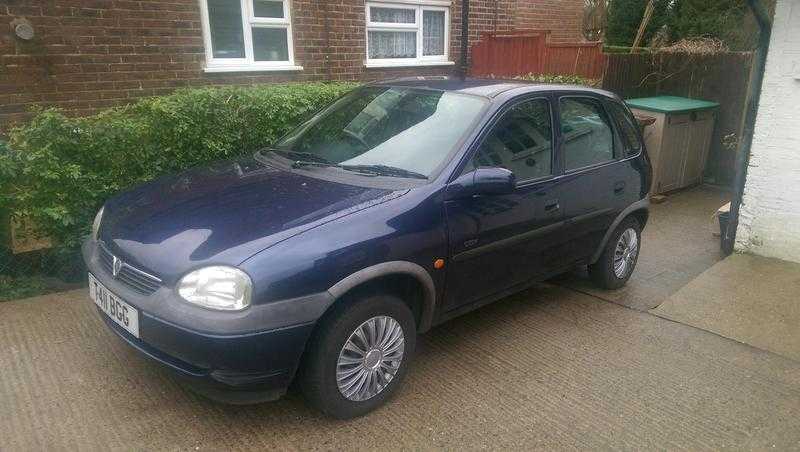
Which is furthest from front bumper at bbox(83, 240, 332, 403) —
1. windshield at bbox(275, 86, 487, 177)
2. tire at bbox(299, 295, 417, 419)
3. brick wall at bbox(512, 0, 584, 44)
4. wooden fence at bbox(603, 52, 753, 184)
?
brick wall at bbox(512, 0, 584, 44)

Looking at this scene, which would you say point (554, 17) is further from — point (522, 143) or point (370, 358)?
point (370, 358)

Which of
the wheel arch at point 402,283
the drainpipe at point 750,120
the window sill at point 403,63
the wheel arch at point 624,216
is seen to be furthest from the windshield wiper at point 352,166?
the window sill at point 403,63

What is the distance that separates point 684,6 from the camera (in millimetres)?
12172

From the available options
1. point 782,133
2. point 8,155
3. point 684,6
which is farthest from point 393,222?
point 684,6

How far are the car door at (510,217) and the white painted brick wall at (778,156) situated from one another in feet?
8.34

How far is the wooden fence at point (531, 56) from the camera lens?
8258mm

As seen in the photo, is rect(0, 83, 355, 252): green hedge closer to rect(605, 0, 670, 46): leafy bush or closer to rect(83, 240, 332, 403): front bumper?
rect(83, 240, 332, 403): front bumper

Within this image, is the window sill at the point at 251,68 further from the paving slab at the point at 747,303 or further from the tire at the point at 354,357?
the paving slab at the point at 747,303

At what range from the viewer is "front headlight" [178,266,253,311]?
249cm

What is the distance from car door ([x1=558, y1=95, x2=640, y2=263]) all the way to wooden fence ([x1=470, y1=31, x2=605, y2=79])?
4.15 metres

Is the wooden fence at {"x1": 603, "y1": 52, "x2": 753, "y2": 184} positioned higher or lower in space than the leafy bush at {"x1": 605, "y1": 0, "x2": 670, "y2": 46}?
lower

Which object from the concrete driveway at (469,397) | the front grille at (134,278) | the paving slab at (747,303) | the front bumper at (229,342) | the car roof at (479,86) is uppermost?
the car roof at (479,86)

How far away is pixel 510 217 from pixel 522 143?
0.54 m

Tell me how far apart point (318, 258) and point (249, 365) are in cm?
57
